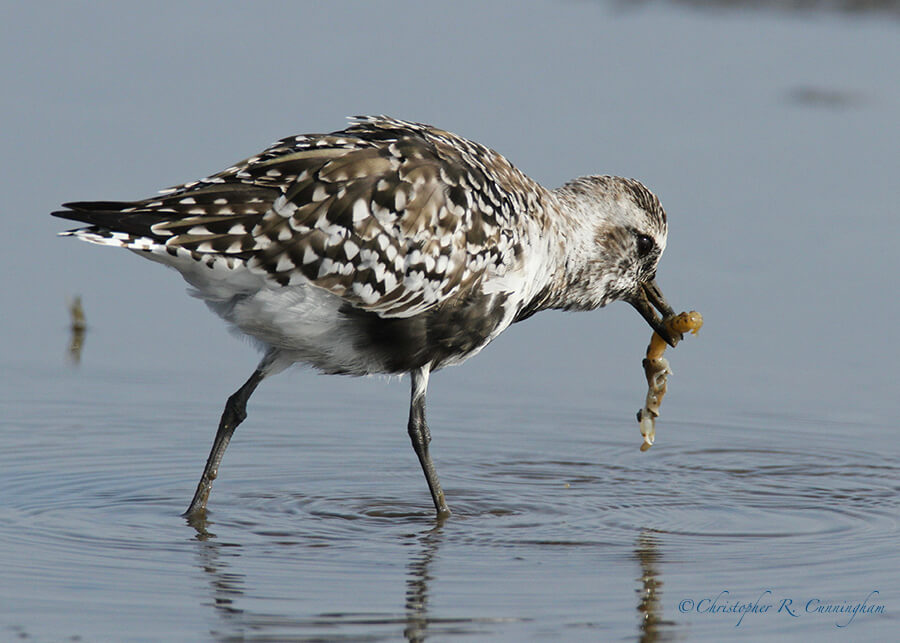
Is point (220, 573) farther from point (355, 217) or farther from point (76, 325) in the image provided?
point (76, 325)

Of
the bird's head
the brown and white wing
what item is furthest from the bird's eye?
the brown and white wing

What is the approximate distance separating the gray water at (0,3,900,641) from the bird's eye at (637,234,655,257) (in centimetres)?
107

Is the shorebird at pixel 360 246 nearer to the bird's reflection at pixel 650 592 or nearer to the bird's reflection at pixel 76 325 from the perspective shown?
the bird's reflection at pixel 650 592

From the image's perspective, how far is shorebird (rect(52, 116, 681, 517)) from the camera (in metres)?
7.81

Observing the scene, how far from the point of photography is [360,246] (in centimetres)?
803

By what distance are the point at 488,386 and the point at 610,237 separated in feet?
5.13

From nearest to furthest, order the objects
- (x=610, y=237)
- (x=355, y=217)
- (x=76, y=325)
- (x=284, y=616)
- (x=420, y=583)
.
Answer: (x=284, y=616), (x=420, y=583), (x=355, y=217), (x=610, y=237), (x=76, y=325)

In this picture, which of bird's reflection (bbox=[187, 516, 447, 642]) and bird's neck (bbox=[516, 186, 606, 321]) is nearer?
bird's reflection (bbox=[187, 516, 447, 642])

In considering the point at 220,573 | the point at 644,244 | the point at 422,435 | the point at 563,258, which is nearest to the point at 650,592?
the point at 220,573

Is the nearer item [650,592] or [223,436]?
[650,592]

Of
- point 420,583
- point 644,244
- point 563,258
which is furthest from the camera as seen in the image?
Result: point 644,244

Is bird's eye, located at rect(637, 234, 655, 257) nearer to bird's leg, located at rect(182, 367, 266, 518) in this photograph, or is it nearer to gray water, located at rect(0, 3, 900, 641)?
gray water, located at rect(0, 3, 900, 641)

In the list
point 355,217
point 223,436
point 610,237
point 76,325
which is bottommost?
point 223,436

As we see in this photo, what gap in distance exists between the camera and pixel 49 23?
1831cm
